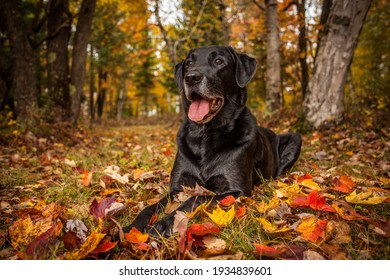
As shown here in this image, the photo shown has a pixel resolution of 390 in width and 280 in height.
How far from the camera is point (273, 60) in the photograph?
900cm

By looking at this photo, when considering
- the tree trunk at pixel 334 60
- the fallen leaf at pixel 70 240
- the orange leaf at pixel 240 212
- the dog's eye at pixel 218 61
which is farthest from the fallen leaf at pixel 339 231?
the tree trunk at pixel 334 60

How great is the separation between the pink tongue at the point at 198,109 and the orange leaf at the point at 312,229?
1.47 meters

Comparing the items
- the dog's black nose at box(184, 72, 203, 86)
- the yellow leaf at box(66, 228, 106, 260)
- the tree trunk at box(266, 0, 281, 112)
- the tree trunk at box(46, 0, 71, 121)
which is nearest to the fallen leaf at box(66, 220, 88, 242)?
the yellow leaf at box(66, 228, 106, 260)

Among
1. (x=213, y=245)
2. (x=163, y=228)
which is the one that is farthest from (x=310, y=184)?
(x=163, y=228)

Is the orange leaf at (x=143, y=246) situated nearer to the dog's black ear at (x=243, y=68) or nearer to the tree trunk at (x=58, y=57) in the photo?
the dog's black ear at (x=243, y=68)

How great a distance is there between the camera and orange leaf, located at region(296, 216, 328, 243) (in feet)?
5.50

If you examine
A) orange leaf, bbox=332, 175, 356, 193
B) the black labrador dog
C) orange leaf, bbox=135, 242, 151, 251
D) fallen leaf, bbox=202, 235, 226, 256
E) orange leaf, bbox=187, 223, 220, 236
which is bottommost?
orange leaf, bbox=135, 242, 151, 251

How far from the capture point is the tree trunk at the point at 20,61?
23.2 ft

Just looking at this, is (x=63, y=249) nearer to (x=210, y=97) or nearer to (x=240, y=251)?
(x=240, y=251)

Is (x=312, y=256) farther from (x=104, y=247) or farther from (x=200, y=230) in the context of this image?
(x=104, y=247)

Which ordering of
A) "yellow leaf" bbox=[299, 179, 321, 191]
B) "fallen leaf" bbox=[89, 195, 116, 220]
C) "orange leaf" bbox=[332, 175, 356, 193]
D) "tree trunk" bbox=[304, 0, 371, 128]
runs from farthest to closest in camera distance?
"tree trunk" bbox=[304, 0, 371, 128], "yellow leaf" bbox=[299, 179, 321, 191], "orange leaf" bbox=[332, 175, 356, 193], "fallen leaf" bbox=[89, 195, 116, 220]

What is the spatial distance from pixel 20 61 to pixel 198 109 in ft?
21.6

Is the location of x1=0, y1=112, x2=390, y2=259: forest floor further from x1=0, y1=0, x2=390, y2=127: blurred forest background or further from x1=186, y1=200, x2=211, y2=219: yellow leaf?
x1=0, y1=0, x2=390, y2=127: blurred forest background
